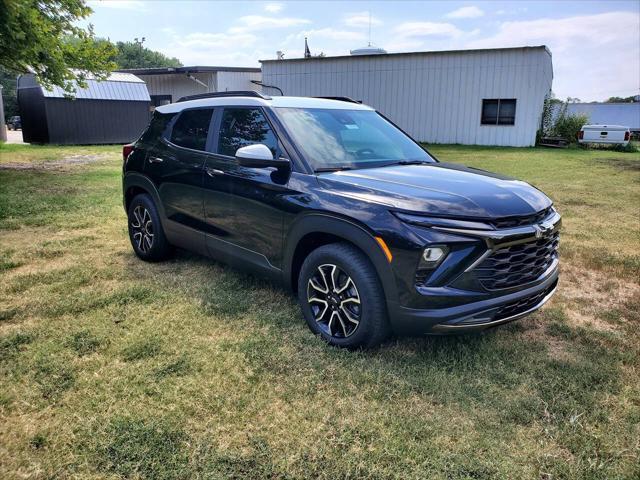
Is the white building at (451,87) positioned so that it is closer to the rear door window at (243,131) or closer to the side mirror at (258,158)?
the rear door window at (243,131)

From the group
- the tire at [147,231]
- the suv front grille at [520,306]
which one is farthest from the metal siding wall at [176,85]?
the suv front grille at [520,306]

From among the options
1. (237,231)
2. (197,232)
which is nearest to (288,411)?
(237,231)

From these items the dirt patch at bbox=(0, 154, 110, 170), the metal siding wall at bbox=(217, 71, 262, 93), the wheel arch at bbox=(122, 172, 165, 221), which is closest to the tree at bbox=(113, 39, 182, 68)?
the metal siding wall at bbox=(217, 71, 262, 93)

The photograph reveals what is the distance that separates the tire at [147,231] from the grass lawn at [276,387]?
0.22 m

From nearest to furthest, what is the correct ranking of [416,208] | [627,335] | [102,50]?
[416,208]
[627,335]
[102,50]

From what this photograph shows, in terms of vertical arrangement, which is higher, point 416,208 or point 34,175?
point 416,208

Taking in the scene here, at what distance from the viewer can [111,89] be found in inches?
934

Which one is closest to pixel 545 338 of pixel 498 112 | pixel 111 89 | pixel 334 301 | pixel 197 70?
pixel 334 301

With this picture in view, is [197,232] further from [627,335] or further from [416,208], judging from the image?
[627,335]

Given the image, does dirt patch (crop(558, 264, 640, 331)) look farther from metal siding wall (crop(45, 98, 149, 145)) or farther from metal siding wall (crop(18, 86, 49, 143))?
metal siding wall (crop(18, 86, 49, 143))

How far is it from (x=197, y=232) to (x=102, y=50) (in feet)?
37.9

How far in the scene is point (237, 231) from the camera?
4051 millimetres

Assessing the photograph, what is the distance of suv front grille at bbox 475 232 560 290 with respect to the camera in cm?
290

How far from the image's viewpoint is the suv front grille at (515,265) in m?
2.90
